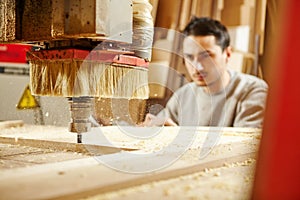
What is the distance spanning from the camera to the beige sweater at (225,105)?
3402mm

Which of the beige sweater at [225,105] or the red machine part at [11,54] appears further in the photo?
the beige sweater at [225,105]

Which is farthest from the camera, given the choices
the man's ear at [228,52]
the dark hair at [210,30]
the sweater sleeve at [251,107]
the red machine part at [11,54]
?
the man's ear at [228,52]

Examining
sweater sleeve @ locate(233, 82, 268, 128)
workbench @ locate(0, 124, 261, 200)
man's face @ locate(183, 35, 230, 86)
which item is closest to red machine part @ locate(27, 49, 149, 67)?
workbench @ locate(0, 124, 261, 200)

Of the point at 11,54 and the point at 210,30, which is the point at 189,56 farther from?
the point at 11,54

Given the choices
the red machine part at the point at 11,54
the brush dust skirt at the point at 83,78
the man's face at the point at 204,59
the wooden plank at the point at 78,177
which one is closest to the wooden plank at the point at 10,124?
the red machine part at the point at 11,54

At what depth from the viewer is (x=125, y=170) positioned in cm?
102

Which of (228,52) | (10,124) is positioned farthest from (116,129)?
(228,52)

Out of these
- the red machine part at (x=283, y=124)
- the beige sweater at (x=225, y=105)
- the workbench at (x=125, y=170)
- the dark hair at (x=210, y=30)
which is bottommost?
the beige sweater at (x=225, y=105)

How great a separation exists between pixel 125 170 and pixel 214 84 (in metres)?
2.82

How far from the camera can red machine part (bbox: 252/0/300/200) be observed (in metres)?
0.67

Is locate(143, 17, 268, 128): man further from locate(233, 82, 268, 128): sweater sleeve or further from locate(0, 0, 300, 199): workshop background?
locate(0, 0, 300, 199): workshop background

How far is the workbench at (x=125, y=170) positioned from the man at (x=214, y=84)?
6.10ft

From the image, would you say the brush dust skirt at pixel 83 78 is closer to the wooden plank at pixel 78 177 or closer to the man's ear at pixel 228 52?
the wooden plank at pixel 78 177

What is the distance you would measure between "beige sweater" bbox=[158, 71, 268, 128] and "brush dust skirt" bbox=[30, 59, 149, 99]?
6.41 ft
